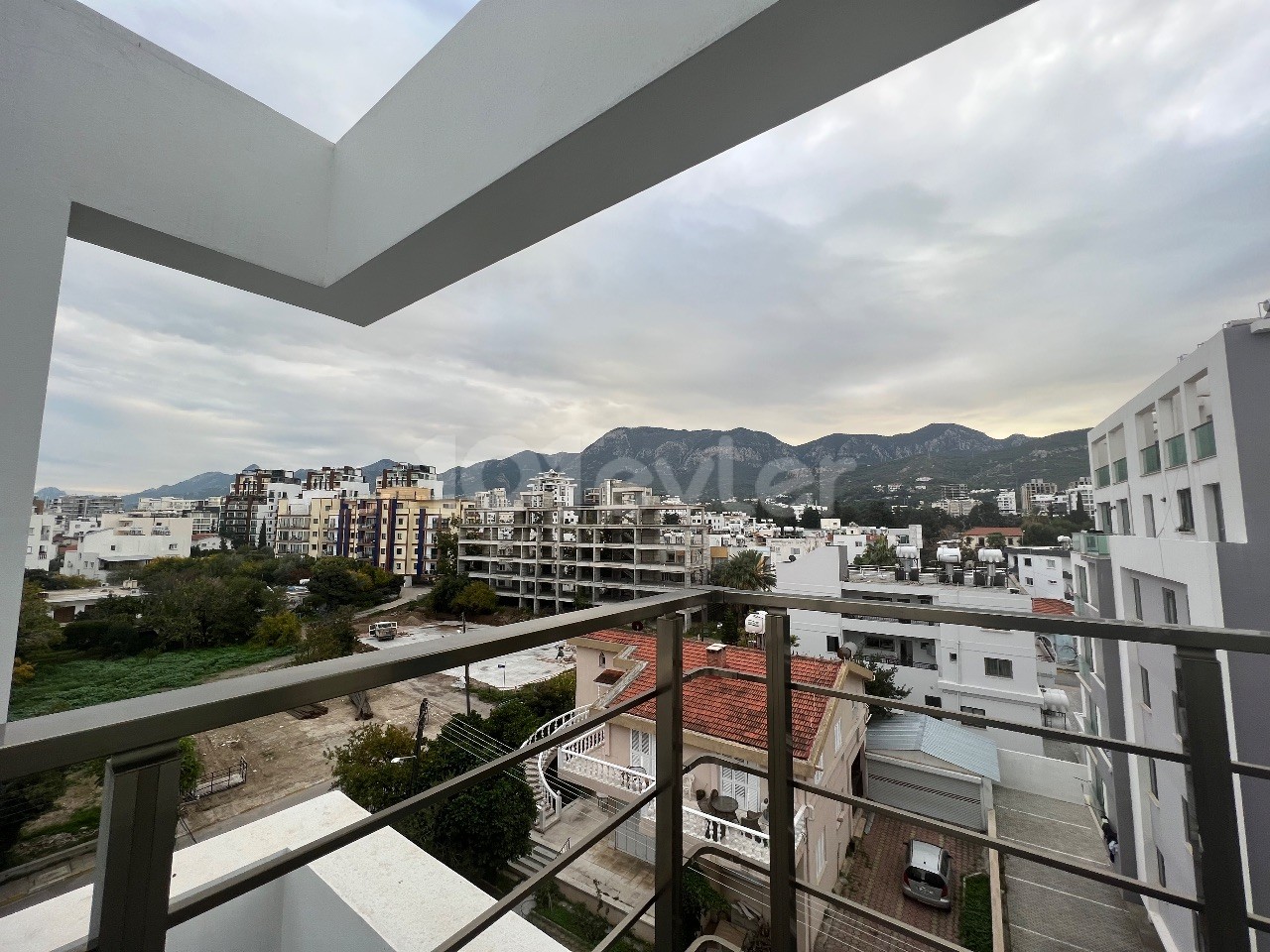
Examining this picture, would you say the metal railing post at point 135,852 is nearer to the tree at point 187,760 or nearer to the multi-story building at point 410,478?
the tree at point 187,760

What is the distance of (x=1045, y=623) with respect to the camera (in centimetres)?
88

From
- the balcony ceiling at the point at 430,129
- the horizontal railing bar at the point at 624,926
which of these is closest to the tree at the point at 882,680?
the horizontal railing bar at the point at 624,926

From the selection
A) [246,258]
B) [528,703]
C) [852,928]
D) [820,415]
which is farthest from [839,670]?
[820,415]

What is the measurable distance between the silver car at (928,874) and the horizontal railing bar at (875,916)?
1.24m

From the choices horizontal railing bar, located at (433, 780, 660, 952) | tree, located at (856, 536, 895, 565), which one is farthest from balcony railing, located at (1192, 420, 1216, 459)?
horizontal railing bar, located at (433, 780, 660, 952)

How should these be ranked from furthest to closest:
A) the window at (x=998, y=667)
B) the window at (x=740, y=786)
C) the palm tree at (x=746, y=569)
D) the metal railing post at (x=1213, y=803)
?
1. the palm tree at (x=746, y=569)
2. the window at (x=998, y=667)
3. the window at (x=740, y=786)
4. the metal railing post at (x=1213, y=803)

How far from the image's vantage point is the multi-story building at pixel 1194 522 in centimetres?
264

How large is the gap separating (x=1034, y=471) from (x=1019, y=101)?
188 cm

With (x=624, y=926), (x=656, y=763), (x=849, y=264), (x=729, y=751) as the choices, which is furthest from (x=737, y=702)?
(x=849, y=264)

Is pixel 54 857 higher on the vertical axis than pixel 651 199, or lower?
lower

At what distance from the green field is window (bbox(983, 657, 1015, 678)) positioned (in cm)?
342

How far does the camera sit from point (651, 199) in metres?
3.35

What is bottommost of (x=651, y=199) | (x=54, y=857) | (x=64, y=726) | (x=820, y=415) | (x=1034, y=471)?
(x=54, y=857)

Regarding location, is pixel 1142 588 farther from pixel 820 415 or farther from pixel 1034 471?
pixel 820 415
